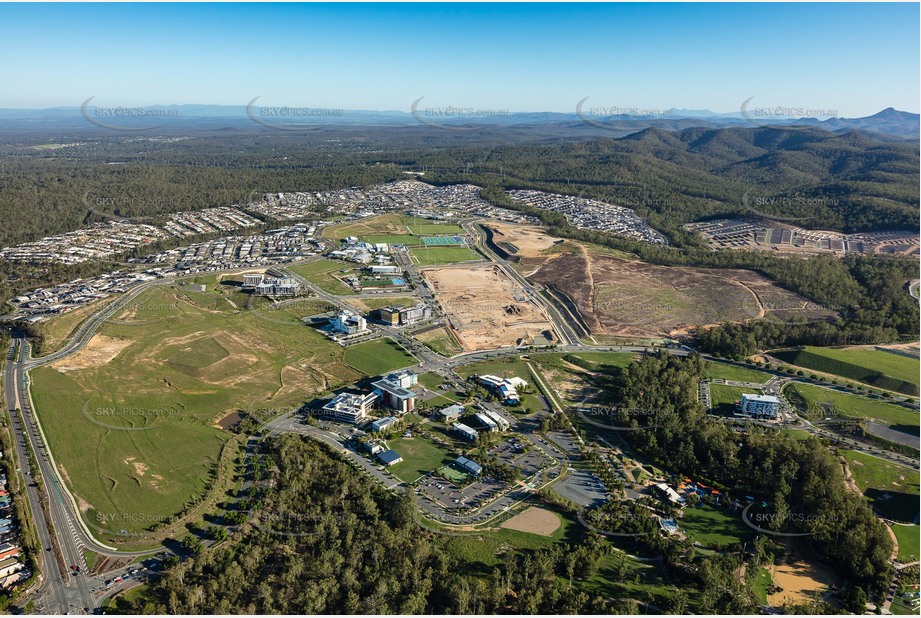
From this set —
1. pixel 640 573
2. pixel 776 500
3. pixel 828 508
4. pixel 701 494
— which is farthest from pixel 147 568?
pixel 828 508

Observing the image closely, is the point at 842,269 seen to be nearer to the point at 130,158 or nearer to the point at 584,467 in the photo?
the point at 584,467

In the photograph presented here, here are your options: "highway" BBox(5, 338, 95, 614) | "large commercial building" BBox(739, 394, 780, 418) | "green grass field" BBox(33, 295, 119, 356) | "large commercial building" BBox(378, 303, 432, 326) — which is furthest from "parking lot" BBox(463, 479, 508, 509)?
"green grass field" BBox(33, 295, 119, 356)

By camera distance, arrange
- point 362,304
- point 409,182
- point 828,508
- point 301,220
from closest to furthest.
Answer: point 828,508 < point 362,304 < point 301,220 < point 409,182

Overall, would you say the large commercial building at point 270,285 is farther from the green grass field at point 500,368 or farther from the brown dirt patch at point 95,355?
the green grass field at point 500,368

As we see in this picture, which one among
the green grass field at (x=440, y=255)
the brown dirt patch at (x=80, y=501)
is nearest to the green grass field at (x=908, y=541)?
the brown dirt patch at (x=80, y=501)

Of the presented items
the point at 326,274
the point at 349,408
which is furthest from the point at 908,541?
the point at 326,274

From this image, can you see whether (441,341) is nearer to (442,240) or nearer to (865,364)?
(865,364)
